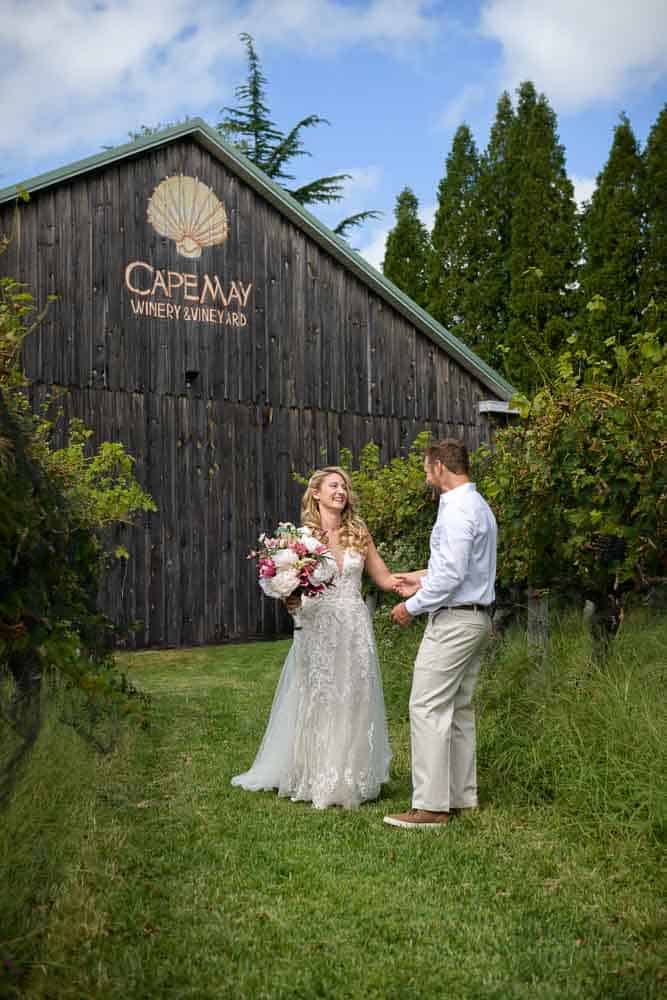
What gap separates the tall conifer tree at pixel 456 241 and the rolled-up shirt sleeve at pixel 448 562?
2131 cm

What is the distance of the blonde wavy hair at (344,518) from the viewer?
6777mm

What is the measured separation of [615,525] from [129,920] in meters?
3.30

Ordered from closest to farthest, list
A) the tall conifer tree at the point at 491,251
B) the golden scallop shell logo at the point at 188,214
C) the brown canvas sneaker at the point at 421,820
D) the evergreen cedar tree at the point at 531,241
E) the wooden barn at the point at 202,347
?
the brown canvas sneaker at the point at 421,820 → the wooden barn at the point at 202,347 → the golden scallop shell logo at the point at 188,214 → the evergreen cedar tree at the point at 531,241 → the tall conifer tree at the point at 491,251

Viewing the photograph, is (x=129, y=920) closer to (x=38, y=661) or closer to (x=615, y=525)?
(x=38, y=661)

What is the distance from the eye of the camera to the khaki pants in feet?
18.1

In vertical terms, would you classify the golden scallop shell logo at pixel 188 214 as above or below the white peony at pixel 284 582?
above

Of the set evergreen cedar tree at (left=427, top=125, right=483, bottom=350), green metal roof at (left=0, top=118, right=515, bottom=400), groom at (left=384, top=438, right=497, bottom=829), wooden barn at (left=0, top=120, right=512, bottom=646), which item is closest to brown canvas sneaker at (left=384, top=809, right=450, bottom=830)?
groom at (left=384, top=438, right=497, bottom=829)

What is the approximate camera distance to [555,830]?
5156mm

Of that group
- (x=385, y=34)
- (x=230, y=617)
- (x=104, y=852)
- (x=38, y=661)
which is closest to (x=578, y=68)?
(x=385, y=34)

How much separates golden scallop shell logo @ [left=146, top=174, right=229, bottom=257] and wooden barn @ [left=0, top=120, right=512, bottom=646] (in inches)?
0.8

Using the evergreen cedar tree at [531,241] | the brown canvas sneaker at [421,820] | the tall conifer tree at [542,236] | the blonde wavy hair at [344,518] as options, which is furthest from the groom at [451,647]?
the tall conifer tree at [542,236]

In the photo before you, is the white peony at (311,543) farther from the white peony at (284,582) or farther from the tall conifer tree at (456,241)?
the tall conifer tree at (456,241)

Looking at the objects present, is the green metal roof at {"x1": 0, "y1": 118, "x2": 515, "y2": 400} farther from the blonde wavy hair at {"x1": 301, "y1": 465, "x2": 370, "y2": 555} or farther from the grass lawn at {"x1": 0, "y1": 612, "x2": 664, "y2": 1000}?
the grass lawn at {"x1": 0, "y1": 612, "x2": 664, "y2": 1000}

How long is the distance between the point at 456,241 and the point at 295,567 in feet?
71.9
